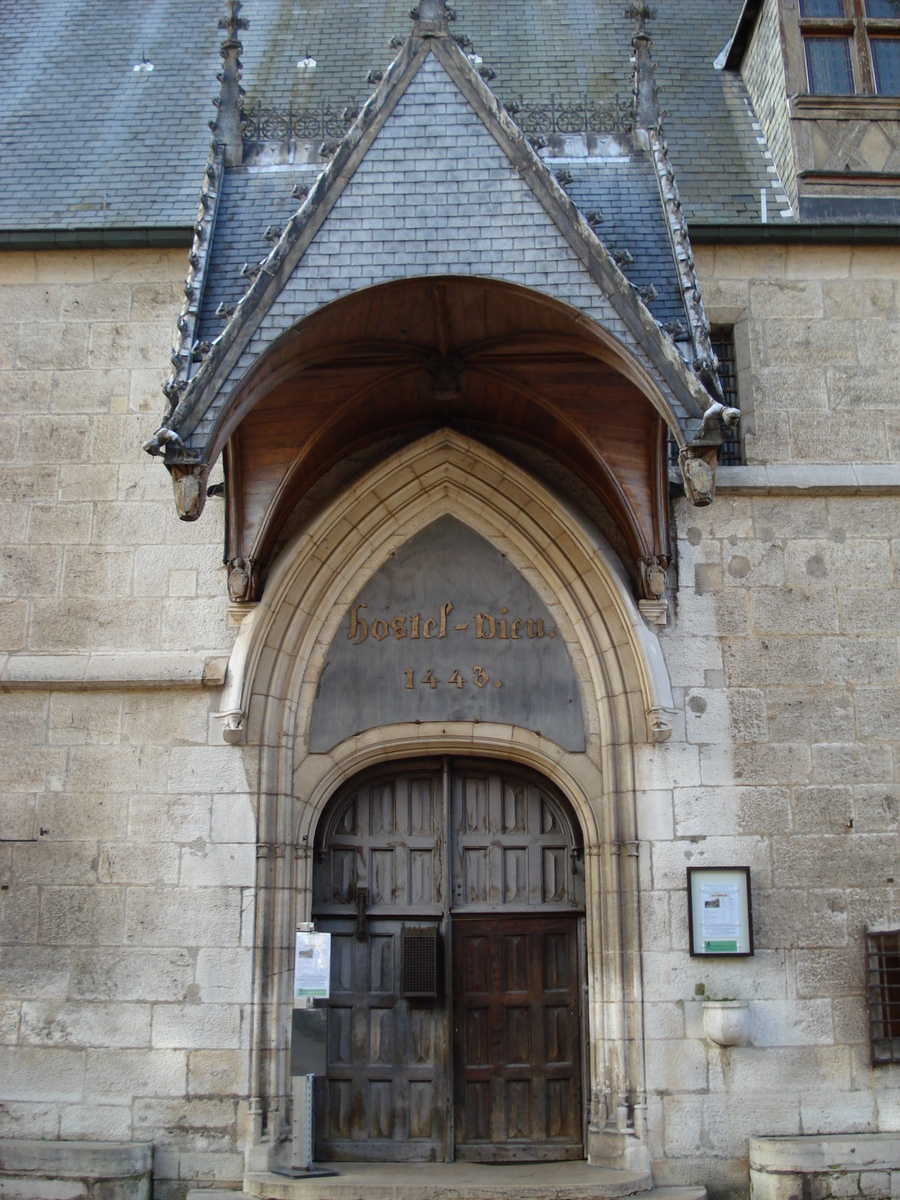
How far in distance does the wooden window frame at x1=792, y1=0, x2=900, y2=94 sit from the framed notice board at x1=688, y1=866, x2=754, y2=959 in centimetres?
607

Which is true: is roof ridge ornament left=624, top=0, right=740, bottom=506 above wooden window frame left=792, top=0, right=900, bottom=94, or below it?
below

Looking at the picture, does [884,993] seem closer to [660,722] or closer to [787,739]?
[787,739]

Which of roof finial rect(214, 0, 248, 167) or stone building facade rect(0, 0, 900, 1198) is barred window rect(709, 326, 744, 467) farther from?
roof finial rect(214, 0, 248, 167)

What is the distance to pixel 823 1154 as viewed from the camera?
22.4 feet

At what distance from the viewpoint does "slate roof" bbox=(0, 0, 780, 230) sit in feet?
29.9

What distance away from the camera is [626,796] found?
24.5ft

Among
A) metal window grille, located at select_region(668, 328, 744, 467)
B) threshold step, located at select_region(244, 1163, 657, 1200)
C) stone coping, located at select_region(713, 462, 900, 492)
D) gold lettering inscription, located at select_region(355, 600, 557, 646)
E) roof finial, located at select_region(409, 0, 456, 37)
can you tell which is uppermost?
roof finial, located at select_region(409, 0, 456, 37)

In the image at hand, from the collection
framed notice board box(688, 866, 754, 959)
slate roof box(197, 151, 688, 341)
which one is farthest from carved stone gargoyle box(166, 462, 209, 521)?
framed notice board box(688, 866, 754, 959)

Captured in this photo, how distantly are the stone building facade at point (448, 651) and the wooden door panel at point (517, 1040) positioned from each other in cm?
3

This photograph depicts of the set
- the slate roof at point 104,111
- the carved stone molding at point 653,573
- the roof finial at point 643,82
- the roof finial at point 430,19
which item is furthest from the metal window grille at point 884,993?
the slate roof at point 104,111

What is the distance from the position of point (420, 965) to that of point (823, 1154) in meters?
2.63

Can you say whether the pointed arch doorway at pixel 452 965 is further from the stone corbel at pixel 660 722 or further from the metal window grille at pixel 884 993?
the metal window grille at pixel 884 993

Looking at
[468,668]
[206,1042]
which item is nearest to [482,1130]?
[206,1042]

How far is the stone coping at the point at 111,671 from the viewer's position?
7641 millimetres
